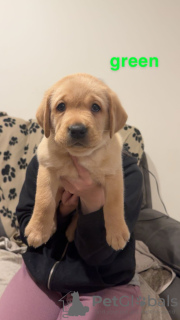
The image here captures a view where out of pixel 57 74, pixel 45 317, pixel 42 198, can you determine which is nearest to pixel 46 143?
pixel 42 198

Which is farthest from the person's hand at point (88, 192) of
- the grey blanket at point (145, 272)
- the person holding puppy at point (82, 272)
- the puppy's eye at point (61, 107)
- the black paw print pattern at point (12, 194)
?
the black paw print pattern at point (12, 194)

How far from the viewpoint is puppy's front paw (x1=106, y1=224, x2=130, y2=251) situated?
3.52 feet

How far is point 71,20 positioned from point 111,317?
94.8 inches

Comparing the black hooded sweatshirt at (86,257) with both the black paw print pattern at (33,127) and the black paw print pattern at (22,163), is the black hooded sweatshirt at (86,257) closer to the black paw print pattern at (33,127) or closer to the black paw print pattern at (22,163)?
the black paw print pattern at (22,163)

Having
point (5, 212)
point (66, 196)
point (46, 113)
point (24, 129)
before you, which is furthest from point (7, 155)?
point (46, 113)

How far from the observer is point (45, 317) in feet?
3.92

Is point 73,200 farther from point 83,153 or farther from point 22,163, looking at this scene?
point 22,163

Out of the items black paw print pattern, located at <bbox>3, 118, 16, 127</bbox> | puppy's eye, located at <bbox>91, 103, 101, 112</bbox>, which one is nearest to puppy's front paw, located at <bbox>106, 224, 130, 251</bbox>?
puppy's eye, located at <bbox>91, 103, 101, 112</bbox>

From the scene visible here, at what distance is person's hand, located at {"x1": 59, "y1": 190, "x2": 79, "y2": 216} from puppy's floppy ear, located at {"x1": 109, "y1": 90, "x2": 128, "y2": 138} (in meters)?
0.44

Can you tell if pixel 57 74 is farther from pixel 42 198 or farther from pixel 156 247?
pixel 156 247

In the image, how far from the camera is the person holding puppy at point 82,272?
1.15 m

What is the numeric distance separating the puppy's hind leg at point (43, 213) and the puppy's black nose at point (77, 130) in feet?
1.00

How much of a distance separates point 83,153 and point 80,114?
176 millimetres

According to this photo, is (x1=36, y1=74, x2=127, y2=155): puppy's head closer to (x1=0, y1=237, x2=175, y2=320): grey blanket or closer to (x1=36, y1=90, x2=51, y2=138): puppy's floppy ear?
(x1=36, y1=90, x2=51, y2=138): puppy's floppy ear
